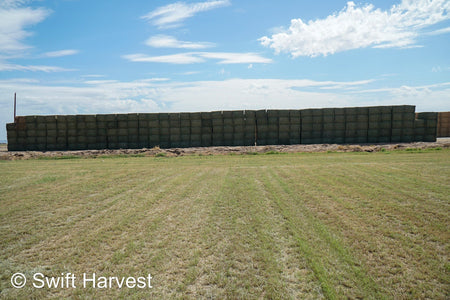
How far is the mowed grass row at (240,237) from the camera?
3.92m

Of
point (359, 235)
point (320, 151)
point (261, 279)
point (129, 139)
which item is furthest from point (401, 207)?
point (129, 139)

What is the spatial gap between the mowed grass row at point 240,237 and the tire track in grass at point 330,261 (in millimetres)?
18

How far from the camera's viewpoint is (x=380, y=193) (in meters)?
7.72

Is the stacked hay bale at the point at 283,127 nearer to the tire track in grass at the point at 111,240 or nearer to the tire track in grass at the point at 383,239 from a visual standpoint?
the tire track in grass at the point at 383,239

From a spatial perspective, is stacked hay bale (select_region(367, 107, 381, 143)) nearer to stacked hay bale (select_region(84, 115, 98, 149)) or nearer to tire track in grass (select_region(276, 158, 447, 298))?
tire track in grass (select_region(276, 158, 447, 298))

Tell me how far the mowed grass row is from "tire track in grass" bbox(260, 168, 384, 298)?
0.06ft

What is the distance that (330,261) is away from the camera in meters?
4.39

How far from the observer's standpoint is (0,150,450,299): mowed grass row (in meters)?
3.92

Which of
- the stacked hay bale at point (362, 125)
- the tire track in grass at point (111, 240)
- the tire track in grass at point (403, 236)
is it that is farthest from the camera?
the stacked hay bale at point (362, 125)

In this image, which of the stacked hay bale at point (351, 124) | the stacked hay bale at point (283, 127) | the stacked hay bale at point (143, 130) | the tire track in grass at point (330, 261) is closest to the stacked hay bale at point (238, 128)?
the stacked hay bale at point (283, 127)

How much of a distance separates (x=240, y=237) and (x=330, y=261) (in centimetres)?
149

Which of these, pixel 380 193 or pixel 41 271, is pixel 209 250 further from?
pixel 380 193

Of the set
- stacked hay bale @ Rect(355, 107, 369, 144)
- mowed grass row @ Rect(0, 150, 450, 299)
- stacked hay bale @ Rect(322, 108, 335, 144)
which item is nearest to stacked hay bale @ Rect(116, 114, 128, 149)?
stacked hay bale @ Rect(322, 108, 335, 144)

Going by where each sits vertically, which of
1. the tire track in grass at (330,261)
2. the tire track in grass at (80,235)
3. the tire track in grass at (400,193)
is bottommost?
the tire track in grass at (80,235)
